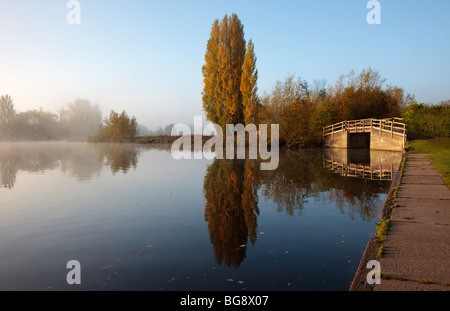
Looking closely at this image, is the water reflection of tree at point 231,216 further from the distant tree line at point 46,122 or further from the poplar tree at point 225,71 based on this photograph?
the distant tree line at point 46,122

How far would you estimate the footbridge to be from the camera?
87.3 ft

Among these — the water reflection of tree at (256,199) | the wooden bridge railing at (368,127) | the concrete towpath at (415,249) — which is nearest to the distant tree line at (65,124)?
the wooden bridge railing at (368,127)

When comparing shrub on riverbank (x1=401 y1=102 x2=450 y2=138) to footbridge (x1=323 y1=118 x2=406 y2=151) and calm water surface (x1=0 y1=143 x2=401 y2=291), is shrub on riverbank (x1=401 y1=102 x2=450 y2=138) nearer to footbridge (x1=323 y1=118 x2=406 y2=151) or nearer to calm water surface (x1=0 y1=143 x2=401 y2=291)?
footbridge (x1=323 y1=118 x2=406 y2=151)

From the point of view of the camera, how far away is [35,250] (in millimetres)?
4672

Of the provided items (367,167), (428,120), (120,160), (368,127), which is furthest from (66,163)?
(428,120)

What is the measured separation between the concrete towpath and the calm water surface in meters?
0.43

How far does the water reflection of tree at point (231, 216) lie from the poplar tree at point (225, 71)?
84.3 ft

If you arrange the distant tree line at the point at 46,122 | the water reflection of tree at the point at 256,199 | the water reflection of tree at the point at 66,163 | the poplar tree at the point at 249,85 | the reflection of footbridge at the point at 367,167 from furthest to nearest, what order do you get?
the distant tree line at the point at 46,122
the poplar tree at the point at 249,85
the water reflection of tree at the point at 66,163
the reflection of footbridge at the point at 367,167
the water reflection of tree at the point at 256,199

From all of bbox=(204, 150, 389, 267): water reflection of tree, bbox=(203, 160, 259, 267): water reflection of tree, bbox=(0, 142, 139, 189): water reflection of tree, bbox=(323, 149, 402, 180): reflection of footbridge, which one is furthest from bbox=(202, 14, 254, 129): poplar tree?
bbox=(203, 160, 259, 267): water reflection of tree

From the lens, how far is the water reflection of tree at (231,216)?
458cm

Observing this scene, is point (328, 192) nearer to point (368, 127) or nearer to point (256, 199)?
point (256, 199)
